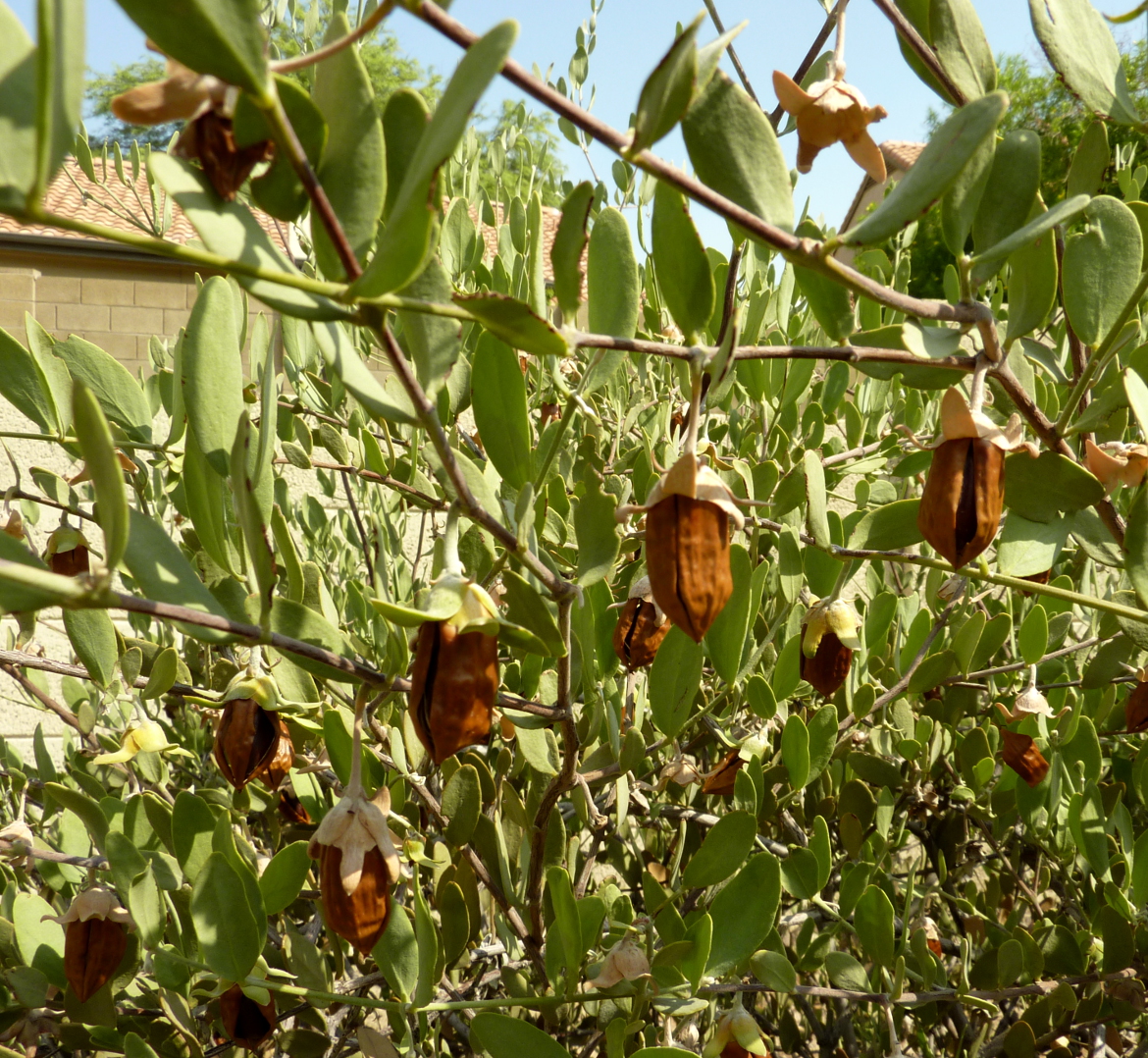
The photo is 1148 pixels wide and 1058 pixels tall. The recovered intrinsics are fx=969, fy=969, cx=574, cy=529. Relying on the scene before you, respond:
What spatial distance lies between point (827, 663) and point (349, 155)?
843 millimetres

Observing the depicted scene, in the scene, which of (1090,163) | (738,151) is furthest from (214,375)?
(1090,163)

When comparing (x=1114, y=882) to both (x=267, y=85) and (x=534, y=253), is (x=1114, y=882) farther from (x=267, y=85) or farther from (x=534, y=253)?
(x=267, y=85)

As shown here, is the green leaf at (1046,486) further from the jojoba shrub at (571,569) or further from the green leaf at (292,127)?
the green leaf at (292,127)

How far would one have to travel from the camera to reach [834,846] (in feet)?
5.63

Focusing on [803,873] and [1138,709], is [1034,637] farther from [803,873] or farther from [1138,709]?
[803,873]

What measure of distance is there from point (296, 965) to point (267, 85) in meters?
0.99

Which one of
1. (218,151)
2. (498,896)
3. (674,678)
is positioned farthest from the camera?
(498,896)

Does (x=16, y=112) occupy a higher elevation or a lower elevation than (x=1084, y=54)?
lower

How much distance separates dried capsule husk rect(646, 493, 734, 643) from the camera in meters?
0.63

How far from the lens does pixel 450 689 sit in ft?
2.00

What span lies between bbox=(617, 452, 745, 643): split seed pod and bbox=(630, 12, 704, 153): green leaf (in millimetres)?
246

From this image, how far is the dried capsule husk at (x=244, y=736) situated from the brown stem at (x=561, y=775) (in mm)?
276

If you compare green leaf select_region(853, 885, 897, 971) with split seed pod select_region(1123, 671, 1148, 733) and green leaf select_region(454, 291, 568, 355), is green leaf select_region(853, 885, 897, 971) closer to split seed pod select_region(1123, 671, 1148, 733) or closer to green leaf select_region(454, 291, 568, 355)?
split seed pod select_region(1123, 671, 1148, 733)

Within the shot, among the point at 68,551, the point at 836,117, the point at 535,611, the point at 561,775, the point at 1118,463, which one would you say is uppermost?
the point at 836,117
